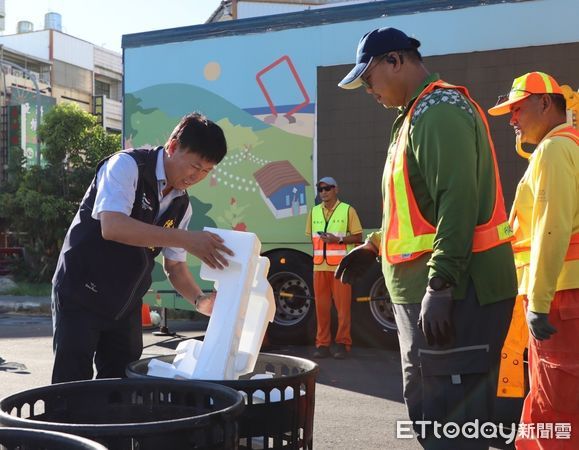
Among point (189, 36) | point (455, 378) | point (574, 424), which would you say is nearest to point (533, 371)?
point (574, 424)

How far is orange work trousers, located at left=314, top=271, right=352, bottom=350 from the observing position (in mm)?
Answer: 8406

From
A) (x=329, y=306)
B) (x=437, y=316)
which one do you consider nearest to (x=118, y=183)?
(x=437, y=316)

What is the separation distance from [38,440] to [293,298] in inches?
295

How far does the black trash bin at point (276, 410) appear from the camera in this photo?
2258 millimetres

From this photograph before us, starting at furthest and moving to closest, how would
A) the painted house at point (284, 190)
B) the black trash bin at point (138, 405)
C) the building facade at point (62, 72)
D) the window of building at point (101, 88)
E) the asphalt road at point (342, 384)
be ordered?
the window of building at point (101, 88) < the building facade at point (62, 72) < the painted house at point (284, 190) < the asphalt road at point (342, 384) < the black trash bin at point (138, 405)

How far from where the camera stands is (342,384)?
6.87 meters

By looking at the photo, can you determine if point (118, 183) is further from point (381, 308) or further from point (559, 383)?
point (381, 308)

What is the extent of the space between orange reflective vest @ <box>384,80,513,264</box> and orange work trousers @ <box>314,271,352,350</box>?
18.5 feet

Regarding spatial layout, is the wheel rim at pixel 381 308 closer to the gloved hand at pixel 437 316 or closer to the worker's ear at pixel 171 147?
the worker's ear at pixel 171 147

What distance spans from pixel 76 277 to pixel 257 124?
6.20m

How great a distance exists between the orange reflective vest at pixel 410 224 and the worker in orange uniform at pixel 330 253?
215 inches

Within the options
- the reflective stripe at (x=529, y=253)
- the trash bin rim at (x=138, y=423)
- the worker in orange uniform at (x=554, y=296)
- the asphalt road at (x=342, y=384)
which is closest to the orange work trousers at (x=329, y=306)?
the asphalt road at (x=342, y=384)

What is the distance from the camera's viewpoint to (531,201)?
11.9 feet

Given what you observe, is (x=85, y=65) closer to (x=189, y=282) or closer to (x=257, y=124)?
(x=257, y=124)
